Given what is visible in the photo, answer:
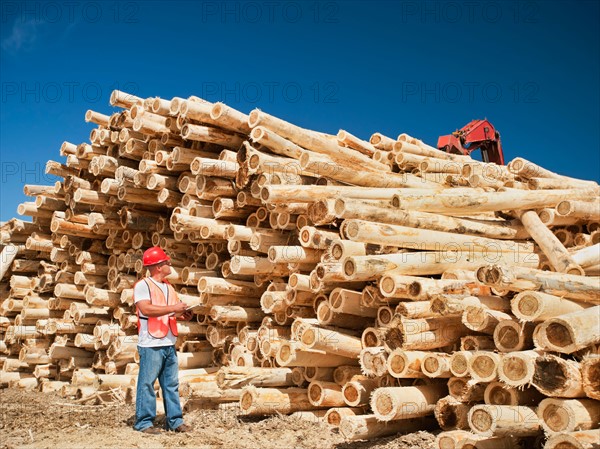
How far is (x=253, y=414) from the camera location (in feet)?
20.5

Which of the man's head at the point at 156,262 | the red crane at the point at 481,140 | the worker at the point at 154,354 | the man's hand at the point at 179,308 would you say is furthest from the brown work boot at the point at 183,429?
the red crane at the point at 481,140

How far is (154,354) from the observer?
5.83m

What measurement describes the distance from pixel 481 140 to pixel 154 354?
1048cm

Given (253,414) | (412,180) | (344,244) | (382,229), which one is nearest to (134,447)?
(253,414)

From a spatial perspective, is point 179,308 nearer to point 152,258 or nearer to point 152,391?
point 152,258

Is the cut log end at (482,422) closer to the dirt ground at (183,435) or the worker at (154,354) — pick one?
the dirt ground at (183,435)

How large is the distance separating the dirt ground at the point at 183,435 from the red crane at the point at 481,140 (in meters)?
9.15

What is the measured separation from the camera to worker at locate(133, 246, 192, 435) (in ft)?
19.0

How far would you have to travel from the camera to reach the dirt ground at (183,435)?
17.6ft

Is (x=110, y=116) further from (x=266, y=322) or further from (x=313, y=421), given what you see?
(x=313, y=421)

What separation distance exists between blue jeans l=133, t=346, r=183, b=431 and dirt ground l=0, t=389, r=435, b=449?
161mm

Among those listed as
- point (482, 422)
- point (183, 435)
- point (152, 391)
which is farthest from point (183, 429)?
point (482, 422)

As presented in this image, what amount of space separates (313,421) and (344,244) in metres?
1.94

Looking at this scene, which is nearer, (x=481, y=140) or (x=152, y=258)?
(x=152, y=258)
